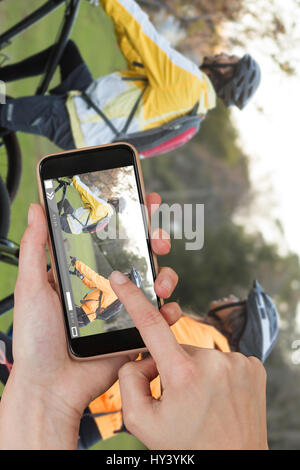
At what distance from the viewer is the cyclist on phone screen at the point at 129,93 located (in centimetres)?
131

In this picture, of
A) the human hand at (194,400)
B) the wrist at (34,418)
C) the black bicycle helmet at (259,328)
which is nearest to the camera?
the human hand at (194,400)

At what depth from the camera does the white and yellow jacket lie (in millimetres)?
1308

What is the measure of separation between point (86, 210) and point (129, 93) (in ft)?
2.22

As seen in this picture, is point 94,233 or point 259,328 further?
point 259,328

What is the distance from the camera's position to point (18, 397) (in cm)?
79

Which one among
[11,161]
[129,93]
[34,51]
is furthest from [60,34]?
[11,161]

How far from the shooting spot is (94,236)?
0.90 m

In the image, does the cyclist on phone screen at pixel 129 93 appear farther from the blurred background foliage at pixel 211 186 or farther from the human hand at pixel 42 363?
the human hand at pixel 42 363

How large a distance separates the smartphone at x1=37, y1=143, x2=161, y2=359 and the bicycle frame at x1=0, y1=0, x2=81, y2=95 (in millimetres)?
730

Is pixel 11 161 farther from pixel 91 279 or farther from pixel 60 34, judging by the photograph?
pixel 91 279

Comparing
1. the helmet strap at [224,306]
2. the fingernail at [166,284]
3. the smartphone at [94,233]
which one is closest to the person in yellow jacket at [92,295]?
the smartphone at [94,233]

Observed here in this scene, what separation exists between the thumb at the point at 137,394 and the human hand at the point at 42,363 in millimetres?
166

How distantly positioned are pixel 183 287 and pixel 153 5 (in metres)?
1.17

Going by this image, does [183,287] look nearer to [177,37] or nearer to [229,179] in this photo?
[229,179]
